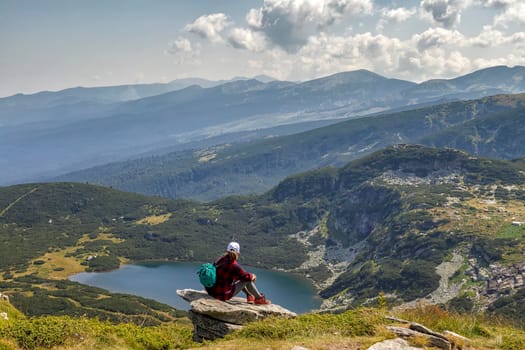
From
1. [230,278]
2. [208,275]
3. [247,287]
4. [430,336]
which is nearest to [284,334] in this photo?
[247,287]

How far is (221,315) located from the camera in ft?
62.0

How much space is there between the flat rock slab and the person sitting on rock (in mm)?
403

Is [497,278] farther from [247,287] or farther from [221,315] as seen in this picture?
[221,315]

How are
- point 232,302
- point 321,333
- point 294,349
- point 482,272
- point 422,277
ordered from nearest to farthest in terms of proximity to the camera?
point 294,349 < point 321,333 < point 232,302 < point 482,272 < point 422,277

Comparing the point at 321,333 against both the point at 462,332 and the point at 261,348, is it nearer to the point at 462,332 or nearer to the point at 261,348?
the point at 261,348

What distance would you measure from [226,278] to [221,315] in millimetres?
1876

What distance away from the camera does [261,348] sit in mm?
14711

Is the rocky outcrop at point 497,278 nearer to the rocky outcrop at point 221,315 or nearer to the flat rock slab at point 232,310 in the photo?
the flat rock slab at point 232,310

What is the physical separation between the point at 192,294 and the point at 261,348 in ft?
24.1

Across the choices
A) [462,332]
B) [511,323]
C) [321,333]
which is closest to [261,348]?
[321,333]

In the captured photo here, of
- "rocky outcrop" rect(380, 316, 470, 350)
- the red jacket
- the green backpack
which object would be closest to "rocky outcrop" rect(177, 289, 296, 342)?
the red jacket

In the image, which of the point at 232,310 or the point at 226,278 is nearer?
the point at 232,310

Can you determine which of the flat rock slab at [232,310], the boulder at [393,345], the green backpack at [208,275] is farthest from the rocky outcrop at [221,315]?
the boulder at [393,345]

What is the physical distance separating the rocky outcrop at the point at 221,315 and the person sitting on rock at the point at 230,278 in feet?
1.42
